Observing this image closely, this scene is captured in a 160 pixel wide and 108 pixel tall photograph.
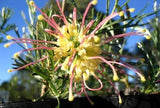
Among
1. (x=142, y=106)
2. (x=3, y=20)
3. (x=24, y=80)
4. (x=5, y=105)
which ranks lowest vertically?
(x=24, y=80)

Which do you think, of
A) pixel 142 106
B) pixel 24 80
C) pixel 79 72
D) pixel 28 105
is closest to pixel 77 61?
pixel 79 72

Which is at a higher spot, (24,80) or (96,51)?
(96,51)

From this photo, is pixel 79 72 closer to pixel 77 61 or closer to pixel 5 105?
pixel 77 61

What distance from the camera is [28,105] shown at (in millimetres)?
309

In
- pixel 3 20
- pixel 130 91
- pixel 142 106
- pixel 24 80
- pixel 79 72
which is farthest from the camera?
pixel 24 80

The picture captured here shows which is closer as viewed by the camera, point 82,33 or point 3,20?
point 82,33

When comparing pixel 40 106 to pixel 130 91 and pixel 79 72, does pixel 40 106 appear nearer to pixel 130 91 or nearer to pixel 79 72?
pixel 79 72

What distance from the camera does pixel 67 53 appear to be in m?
0.28

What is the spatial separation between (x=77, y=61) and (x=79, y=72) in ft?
0.05

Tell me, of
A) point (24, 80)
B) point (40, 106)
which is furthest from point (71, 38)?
point (24, 80)

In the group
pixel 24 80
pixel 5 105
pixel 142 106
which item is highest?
pixel 5 105

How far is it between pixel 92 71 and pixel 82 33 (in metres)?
0.06

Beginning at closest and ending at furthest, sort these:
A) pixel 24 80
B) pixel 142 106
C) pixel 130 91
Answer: pixel 142 106, pixel 130 91, pixel 24 80

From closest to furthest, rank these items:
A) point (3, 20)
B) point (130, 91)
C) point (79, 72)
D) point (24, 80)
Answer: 1. point (79, 72)
2. point (130, 91)
3. point (3, 20)
4. point (24, 80)
